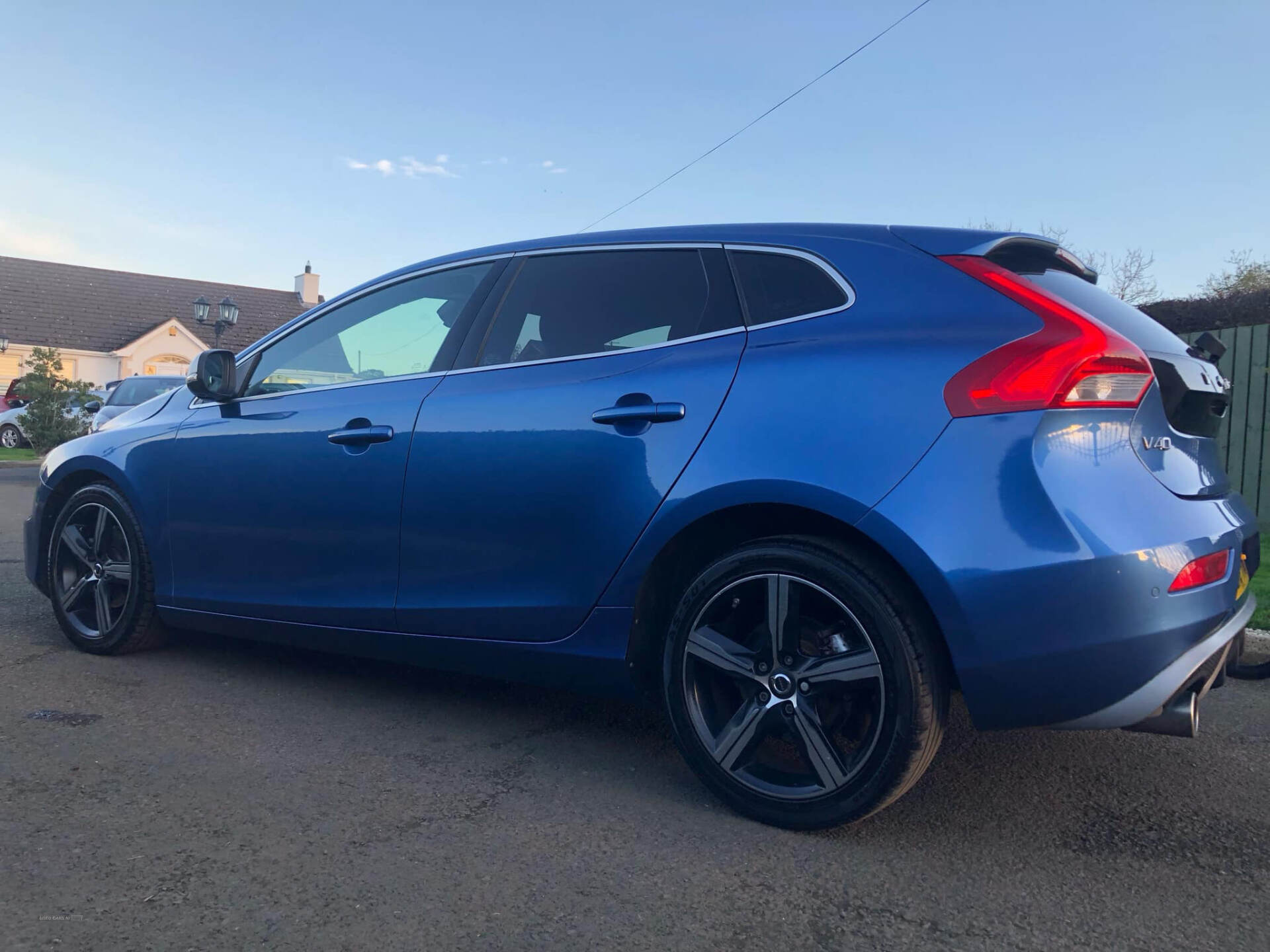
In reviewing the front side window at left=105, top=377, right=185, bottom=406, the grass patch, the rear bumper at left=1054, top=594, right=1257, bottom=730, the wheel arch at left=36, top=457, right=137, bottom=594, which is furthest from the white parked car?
the rear bumper at left=1054, top=594, right=1257, bottom=730

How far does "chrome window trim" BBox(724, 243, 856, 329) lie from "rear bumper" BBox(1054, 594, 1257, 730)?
1.13 metres

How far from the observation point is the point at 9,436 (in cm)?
2730

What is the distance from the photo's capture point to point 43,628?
4.87m

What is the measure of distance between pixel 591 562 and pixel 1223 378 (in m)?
1.81

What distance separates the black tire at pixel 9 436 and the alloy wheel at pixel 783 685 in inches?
1142

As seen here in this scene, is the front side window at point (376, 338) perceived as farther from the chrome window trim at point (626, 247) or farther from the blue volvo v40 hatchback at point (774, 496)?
the chrome window trim at point (626, 247)

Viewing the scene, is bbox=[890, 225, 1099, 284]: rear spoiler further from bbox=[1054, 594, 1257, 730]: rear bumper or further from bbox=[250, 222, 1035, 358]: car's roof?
bbox=[1054, 594, 1257, 730]: rear bumper

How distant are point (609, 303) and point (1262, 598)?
416cm

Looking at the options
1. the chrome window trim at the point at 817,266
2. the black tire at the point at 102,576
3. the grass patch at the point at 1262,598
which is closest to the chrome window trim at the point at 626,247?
the chrome window trim at the point at 817,266

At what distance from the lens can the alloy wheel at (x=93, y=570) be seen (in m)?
4.33

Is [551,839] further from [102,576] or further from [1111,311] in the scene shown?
[102,576]

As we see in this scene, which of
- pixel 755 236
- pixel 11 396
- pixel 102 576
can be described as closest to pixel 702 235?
pixel 755 236

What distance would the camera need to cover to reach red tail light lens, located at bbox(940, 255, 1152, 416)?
7.72 feet

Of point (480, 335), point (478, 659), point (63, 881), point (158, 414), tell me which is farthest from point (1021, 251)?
point (158, 414)
